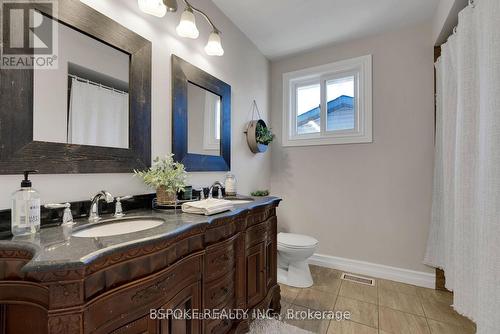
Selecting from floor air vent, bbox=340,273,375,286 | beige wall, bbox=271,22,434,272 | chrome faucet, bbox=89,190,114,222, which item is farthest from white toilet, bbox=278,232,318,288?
chrome faucet, bbox=89,190,114,222

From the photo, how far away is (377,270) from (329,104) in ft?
6.18

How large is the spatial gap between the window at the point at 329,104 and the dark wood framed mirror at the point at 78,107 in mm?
1920

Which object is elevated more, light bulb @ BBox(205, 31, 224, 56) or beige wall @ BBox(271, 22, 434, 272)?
light bulb @ BBox(205, 31, 224, 56)

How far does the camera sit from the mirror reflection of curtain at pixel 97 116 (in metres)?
1.05

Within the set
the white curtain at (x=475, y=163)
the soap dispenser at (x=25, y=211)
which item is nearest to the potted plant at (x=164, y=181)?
the soap dispenser at (x=25, y=211)

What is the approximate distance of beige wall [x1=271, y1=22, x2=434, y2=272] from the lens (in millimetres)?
2242

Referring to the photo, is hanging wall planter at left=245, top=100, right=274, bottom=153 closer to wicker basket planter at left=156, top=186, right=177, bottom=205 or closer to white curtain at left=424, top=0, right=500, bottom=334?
wicker basket planter at left=156, top=186, right=177, bottom=205

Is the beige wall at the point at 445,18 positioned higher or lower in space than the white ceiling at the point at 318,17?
lower

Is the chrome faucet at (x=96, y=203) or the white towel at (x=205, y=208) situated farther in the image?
the white towel at (x=205, y=208)

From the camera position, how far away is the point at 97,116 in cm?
115

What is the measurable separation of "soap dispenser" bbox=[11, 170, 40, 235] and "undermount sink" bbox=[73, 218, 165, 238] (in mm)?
142

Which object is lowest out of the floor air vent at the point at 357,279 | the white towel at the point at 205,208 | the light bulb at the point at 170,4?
the floor air vent at the point at 357,279

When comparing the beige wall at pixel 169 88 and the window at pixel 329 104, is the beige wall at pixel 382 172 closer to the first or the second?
the window at pixel 329 104

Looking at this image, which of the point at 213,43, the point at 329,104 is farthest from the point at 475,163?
the point at 213,43
